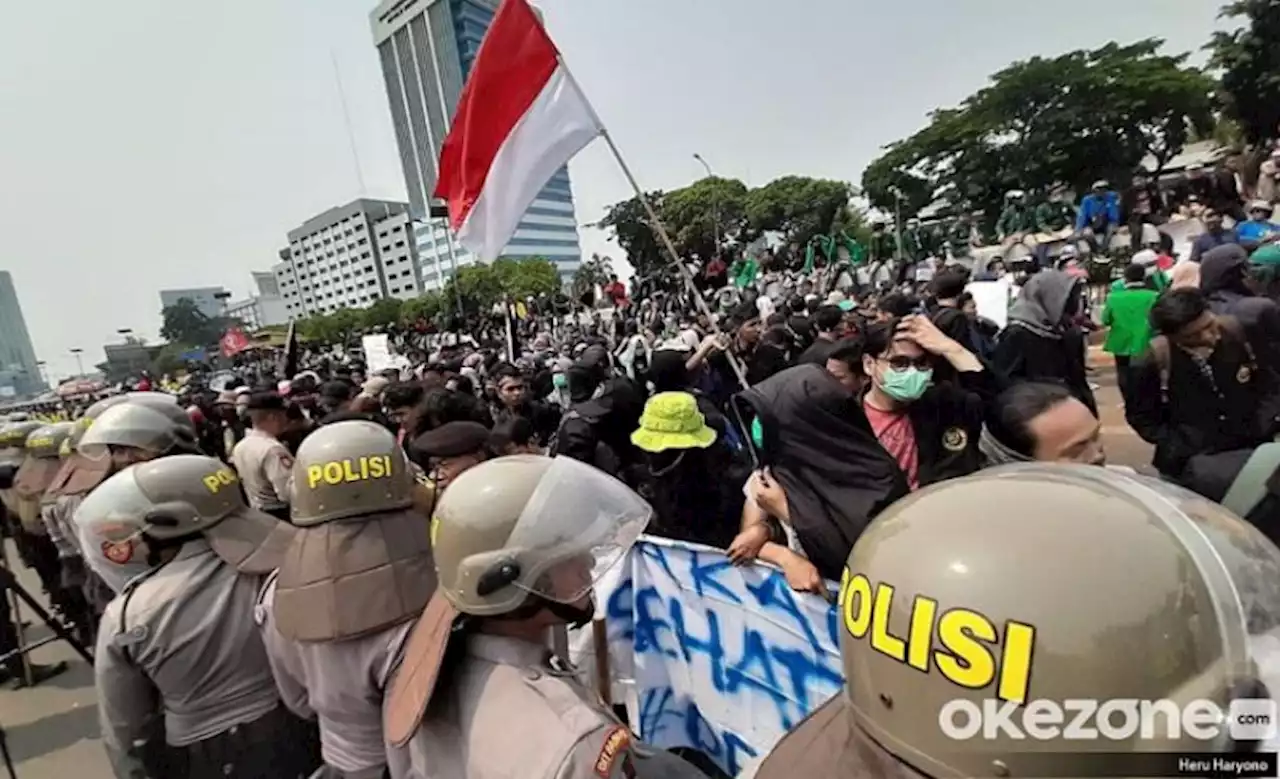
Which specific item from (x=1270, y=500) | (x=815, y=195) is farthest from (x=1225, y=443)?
(x=815, y=195)

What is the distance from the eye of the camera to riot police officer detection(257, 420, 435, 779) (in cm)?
196

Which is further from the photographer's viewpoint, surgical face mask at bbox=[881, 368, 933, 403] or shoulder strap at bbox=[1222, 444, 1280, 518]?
surgical face mask at bbox=[881, 368, 933, 403]

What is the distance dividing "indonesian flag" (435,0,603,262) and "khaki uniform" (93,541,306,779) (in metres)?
2.57

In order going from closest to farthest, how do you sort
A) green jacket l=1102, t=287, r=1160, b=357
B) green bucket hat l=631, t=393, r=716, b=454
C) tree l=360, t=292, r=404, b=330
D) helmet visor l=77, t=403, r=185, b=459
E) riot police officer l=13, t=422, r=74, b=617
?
helmet visor l=77, t=403, r=185, b=459 < green bucket hat l=631, t=393, r=716, b=454 < riot police officer l=13, t=422, r=74, b=617 < green jacket l=1102, t=287, r=1160, b=357 < tree l=360, t=292, r=404, b=330

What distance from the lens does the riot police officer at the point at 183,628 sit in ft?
7.11

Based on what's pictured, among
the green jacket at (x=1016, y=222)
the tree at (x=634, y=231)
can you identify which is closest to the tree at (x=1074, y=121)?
the green jacket at (x=1016, y=222)

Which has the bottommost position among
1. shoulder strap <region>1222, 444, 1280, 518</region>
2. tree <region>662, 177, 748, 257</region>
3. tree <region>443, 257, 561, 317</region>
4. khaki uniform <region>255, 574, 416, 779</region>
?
khaki uniform <region>255, 574, 416, 779</region>

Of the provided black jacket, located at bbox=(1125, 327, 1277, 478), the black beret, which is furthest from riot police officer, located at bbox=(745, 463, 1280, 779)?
black jacket, located at bbox=(1125, 327, 1277, 478)

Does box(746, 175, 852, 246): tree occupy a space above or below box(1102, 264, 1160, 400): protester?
above

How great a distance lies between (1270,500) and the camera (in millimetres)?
1724

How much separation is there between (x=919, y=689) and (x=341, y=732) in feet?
5.84

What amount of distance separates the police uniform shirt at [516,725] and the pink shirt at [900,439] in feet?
5.44

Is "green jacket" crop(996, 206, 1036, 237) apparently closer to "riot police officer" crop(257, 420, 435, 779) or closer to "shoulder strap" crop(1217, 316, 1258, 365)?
"shoulder strap" crop(1217, 316, 1258, 365)

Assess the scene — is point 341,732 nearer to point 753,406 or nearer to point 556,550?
point 556,550
